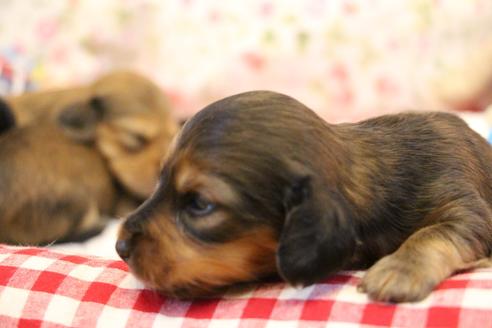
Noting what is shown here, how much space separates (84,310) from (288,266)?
45 centimetres

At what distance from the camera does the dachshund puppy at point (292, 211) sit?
1353 mm

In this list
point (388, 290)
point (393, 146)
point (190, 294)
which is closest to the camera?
point (388, 290)

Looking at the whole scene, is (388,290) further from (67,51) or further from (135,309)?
(67,51)

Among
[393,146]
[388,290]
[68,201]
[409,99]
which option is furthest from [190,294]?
[409,99]

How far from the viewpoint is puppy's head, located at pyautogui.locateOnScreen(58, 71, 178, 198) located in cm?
271

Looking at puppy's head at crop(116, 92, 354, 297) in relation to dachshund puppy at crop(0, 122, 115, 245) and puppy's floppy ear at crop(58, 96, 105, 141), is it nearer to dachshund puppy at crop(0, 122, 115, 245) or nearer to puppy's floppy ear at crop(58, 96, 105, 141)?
dachshund puppy at crop(0, 122, 115, 245)

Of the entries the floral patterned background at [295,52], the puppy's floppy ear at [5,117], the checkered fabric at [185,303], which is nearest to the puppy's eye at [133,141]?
A: the puppy's floppy ear at [5,117]

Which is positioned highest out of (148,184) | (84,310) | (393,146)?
(393,146)

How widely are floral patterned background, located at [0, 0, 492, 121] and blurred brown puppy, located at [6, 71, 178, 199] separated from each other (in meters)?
0.50

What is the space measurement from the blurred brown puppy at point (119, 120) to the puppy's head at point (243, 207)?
1273 millimetres

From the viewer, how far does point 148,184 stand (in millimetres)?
2725

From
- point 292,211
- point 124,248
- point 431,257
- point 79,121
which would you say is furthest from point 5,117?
point 431,257

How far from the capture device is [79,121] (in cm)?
271

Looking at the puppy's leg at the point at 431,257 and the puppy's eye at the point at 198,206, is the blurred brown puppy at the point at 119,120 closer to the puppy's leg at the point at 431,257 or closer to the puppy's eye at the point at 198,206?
the puppy's eye at the point at 198,206
